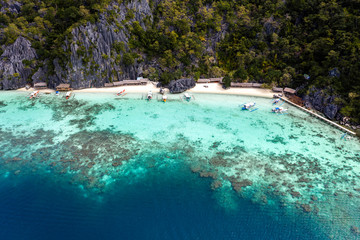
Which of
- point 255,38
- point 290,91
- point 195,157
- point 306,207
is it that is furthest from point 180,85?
point 306,207

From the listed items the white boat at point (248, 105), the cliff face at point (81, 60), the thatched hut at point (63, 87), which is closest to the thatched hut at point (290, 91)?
the white boat at point (248, 105)

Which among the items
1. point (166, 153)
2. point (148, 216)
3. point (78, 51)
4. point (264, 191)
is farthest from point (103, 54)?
point (264, 191)

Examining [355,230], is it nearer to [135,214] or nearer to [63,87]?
[135,214]

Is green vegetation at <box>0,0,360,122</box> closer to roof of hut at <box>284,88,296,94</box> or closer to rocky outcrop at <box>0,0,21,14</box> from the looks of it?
rocky outcrop at <box>0,0,21,14</box>

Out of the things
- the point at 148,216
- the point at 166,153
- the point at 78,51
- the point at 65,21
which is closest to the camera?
the point at 148,216

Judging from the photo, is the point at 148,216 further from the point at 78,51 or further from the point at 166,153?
the point at 78,51

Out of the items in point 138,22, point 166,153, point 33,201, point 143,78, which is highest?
point 138,22
